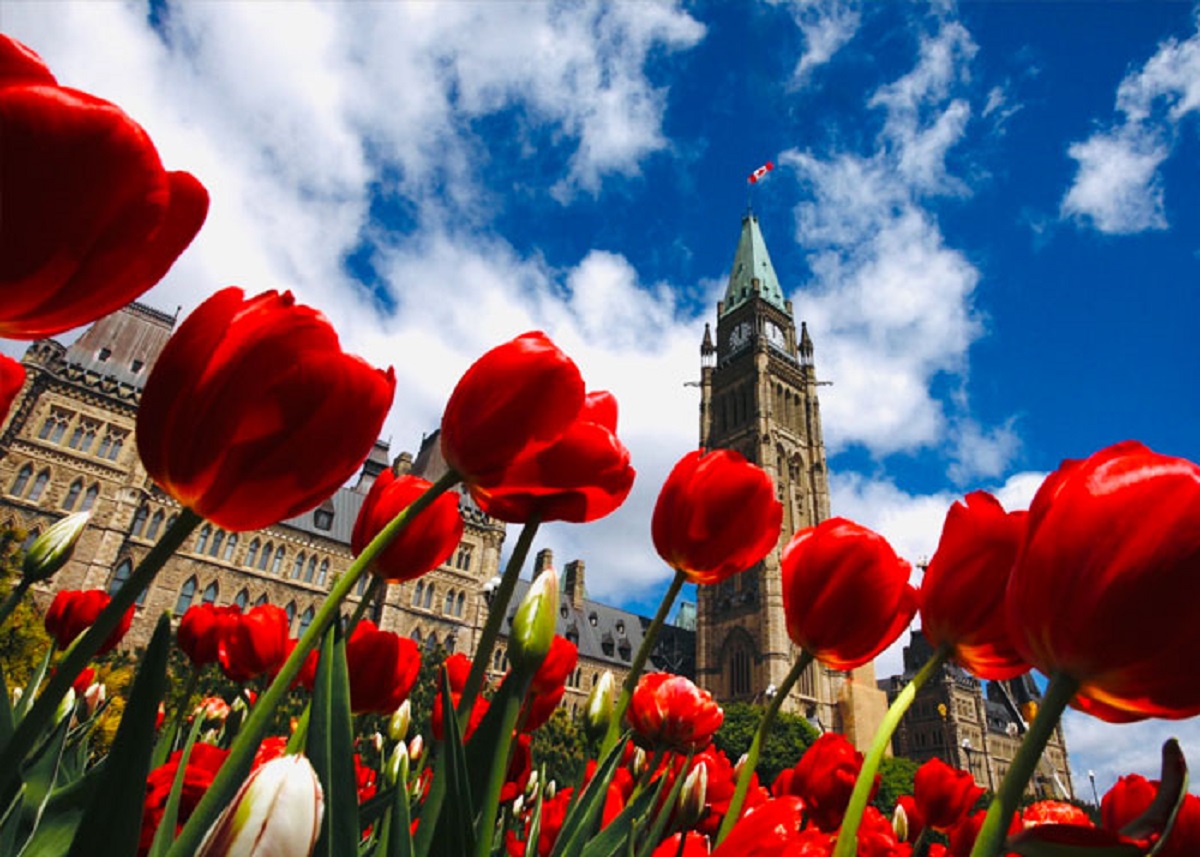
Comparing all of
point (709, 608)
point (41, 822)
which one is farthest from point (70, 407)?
point (709, 608)

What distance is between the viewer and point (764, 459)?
4053cm

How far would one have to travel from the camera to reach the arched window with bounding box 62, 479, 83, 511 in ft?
75.7

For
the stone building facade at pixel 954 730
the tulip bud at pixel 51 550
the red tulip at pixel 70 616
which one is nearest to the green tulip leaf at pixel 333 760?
the tulip bud at pixel 51 550

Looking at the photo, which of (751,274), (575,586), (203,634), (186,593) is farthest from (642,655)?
(751,274)

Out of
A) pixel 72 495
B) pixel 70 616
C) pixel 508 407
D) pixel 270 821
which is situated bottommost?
pixel 270 821

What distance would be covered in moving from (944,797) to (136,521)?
30.9 metres

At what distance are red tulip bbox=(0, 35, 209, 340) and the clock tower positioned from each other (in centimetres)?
2983

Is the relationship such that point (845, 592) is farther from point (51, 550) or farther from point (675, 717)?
point (51, 550)

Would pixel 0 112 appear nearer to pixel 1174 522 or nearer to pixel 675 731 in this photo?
pixel 1174 522

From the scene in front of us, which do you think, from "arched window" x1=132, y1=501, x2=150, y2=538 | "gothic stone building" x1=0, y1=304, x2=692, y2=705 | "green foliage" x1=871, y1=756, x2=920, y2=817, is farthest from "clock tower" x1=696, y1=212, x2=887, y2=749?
"arched window" x1=132, y1=501, x2=150, y2=538

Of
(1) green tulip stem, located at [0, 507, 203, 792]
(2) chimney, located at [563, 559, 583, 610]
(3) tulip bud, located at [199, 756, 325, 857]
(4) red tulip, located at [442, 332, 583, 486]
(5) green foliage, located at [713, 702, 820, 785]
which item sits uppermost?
(2) chimney, located at [563, 559, 583, 610]

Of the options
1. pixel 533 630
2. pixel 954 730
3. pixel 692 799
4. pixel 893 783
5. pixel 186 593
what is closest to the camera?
pixel 533 630

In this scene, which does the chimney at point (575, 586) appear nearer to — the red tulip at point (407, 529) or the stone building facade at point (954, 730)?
the stone building facade at point (954, 730)

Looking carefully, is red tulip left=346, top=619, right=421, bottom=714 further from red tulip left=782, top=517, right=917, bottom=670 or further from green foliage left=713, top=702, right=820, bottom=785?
green foliage left=713, top=702, right=820, bottom=785
